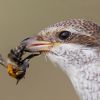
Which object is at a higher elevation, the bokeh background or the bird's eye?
the bird's eye

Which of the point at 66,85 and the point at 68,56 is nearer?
the point at 68,56

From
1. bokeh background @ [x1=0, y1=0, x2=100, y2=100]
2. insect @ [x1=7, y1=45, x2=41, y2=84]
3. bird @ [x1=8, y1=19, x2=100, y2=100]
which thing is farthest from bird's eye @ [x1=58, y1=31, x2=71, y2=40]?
bokeh background @ [x1=0, y1=0, x2=100, y2=100]

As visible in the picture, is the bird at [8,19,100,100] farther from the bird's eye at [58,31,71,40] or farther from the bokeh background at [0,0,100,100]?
the bokeh background at [0,0,100,100]

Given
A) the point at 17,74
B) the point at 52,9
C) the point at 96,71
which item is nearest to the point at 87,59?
the point at 96,71

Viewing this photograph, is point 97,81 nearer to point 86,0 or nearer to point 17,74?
point 17,74

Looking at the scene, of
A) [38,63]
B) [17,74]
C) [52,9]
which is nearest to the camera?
[17,74]

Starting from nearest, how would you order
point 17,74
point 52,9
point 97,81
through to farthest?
1. point 97,81
2. point 17,74
3. point 52,9

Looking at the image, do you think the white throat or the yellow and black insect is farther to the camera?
the yellow and black insect

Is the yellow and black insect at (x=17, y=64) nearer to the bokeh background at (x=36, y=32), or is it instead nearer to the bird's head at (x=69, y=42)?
the bird's head at (x=69, y=42)

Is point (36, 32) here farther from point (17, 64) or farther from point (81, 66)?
point (81, 66)
